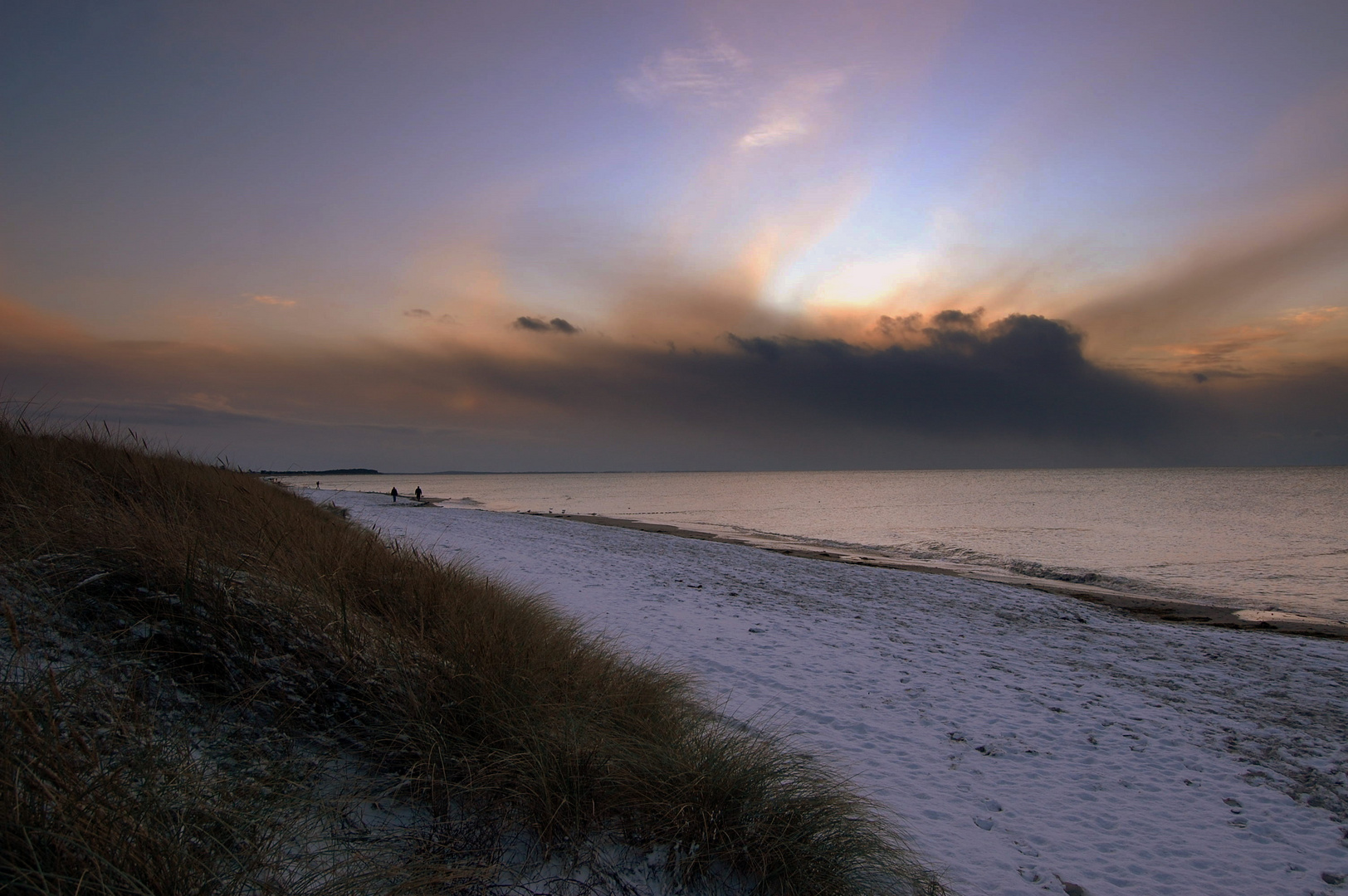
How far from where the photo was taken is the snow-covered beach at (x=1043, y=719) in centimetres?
437

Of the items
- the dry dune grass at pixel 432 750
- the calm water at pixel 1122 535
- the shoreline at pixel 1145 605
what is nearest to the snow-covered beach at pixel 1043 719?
the dry dune grass at pixel 432 750

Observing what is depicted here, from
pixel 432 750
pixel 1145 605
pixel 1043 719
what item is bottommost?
pixel 1145 605

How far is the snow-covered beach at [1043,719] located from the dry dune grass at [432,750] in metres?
1.18

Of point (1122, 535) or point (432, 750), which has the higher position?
point (432, 750)

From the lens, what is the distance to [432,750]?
3156mm

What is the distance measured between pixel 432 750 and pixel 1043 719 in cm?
669

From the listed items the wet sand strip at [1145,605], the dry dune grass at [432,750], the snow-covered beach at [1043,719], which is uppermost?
the dry dune grass at [432,750]

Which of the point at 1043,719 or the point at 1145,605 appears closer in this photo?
the point at 1043,719

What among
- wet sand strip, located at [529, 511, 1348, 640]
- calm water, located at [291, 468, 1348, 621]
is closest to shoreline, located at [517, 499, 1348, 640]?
wet sand strip, located at [529, 511, 1348, 640]

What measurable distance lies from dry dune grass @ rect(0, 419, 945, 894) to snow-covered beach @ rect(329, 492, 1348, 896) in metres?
1.18

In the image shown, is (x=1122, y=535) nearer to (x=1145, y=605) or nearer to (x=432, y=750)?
(x=1145, y=605)

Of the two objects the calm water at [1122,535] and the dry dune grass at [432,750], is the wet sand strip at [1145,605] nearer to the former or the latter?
the calm water at [1122,535]

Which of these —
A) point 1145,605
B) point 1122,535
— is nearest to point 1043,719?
point 1145,605

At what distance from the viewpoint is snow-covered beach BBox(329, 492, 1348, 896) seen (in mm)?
4371
